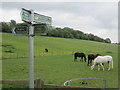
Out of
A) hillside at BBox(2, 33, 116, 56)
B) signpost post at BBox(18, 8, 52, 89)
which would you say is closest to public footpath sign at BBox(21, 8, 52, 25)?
signpost post at BBox(18, 8, 52, 89)

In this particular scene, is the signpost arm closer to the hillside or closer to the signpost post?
the signpost post

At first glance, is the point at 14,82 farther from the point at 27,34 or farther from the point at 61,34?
the point at 61,34

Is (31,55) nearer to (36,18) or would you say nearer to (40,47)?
(36,18)

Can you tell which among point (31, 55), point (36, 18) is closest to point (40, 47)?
point (36, 18)

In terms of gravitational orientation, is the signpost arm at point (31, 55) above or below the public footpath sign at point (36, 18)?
below

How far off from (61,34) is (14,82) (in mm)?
56920

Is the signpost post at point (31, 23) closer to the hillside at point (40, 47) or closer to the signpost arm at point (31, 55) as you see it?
the signpost arm at point (31, 55)

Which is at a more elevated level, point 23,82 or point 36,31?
point 36,31

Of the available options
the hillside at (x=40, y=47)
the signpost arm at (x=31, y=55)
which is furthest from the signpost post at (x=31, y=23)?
the hillside at (x=40, y=47)

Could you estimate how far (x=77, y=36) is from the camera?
68.0 m

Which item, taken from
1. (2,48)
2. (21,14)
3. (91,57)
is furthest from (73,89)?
(2,48)

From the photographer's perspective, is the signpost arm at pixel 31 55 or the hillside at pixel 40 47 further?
the hillside at pixel 40 47

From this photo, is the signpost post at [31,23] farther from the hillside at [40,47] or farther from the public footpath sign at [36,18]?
the hillside at [40,47]

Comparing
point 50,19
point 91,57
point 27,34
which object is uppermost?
point 50,19
